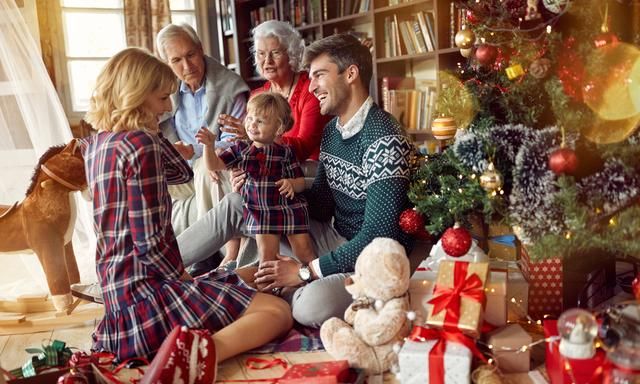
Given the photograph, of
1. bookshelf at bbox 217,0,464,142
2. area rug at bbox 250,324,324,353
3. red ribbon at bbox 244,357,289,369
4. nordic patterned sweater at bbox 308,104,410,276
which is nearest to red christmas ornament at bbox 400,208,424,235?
nordic patterned sweater at bbox 308,104,410,276

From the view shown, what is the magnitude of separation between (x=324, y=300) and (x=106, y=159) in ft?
2.67

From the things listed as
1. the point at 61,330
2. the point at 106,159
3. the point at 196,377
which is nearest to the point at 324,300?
the point at 196,377

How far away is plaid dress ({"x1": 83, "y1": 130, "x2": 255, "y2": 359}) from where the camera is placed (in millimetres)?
1826

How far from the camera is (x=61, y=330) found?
7.78ft

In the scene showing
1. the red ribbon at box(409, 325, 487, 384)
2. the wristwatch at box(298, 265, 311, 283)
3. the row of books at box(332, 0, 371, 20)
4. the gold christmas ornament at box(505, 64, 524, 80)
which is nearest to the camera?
the red ribbon at box(409, 325, 487, 384)

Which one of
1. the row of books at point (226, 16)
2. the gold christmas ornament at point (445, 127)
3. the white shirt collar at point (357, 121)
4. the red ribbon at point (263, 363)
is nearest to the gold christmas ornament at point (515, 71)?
the gold christmas ornament at point (445, 127)

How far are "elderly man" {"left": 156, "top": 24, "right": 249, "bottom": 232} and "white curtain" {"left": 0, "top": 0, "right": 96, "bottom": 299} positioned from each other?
0.57 metres

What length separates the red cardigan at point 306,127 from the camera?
2705 mm

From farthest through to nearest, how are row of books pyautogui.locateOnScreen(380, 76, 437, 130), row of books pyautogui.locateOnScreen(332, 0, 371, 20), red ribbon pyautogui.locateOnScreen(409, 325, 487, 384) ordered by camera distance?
1. row of books pyautogui.locateOnScreen(332, 0, 371, 20)
2. row of books pyautogui.locateOnScreen(380, 76, 437, 130)
3. red ribbon pyautogui.locateOnScreen(409, 325, 487, 384)

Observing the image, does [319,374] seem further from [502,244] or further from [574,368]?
[502,244]

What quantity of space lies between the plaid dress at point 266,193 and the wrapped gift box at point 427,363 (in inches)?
35.4

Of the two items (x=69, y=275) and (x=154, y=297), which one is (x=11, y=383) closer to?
(x=154, y=297)

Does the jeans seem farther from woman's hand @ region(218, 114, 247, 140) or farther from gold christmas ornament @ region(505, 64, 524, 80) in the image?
gold christmas ornament @ region(505, 64, 524, 80)

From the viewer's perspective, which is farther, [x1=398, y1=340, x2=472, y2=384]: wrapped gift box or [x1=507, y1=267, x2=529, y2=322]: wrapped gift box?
[x1=507, y1=267, x2=529, y2=322]: wrapped gift box
